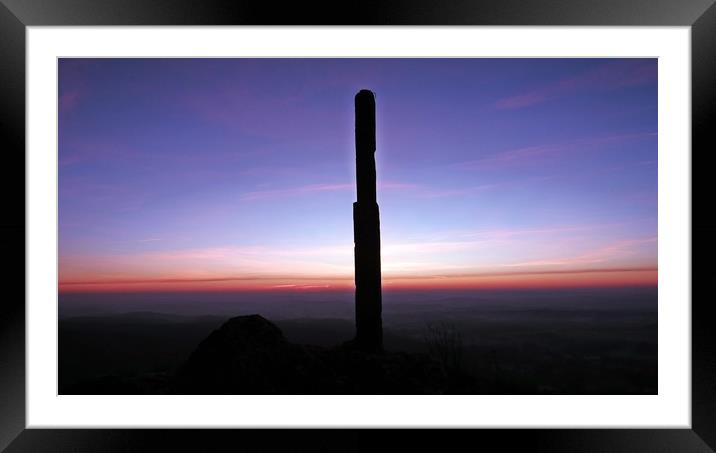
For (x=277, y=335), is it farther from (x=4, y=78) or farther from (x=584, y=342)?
(x=584, y=342)

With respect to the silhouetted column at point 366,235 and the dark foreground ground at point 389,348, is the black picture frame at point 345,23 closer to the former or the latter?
the dark foreground ground at point 389,348

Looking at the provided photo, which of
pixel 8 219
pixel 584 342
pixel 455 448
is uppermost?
pixel 8 219

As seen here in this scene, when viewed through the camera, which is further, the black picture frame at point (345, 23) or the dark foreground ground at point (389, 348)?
the dark foreground ground at point (389, 348)

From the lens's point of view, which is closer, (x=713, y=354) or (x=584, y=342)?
(x=713, y=354)

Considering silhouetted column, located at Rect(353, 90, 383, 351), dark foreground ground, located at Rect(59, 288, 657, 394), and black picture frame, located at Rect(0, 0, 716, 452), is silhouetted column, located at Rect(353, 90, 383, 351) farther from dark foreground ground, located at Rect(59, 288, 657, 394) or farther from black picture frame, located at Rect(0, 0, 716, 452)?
black picture frame, located at Rect(0, 0, 716, 452)

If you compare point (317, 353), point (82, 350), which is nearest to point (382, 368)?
point (317, 353)

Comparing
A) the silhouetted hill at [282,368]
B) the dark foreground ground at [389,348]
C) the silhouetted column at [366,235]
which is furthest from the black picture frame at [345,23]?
the silhouetted column at [366,235]

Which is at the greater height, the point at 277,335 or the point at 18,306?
the point at 18,306

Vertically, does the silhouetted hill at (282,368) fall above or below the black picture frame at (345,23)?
below
